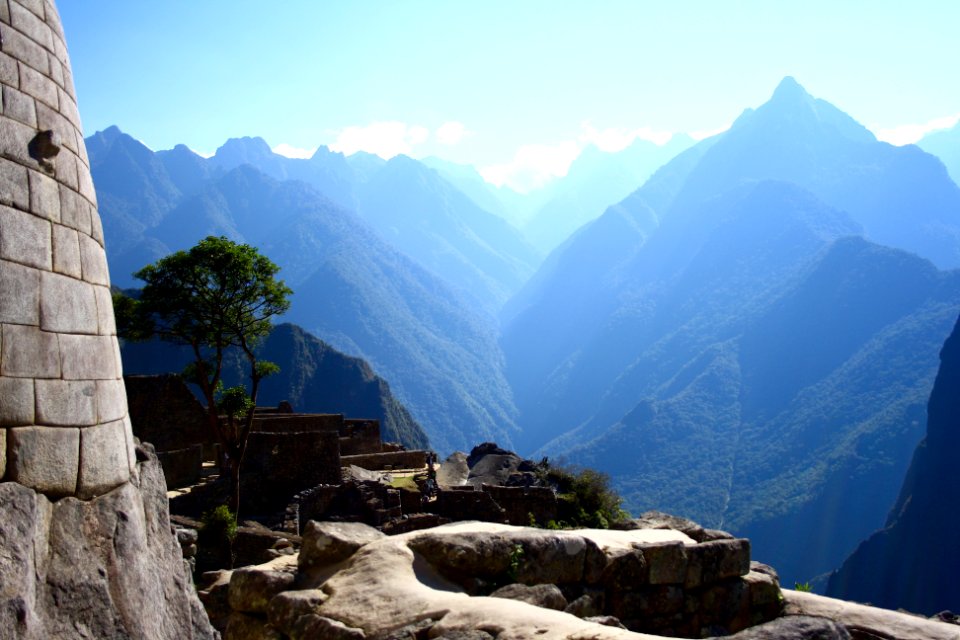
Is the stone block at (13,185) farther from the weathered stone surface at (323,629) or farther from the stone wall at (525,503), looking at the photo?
the stone wall at (525,503)

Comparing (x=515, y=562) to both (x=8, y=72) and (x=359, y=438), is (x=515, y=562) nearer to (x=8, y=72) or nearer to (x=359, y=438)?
(x=8, y=72)

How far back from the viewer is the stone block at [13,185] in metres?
4.97

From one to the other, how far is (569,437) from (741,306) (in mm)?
46493

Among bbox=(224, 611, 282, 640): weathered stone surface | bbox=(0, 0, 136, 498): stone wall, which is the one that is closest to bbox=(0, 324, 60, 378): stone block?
bbox=(0, 0, 136, 498): stone wall

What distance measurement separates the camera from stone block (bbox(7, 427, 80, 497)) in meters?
4.71

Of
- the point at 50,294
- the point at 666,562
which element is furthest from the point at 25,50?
the point at 666,562

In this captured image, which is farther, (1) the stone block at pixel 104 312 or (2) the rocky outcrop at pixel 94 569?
(1) the stone block at pixel 104 312

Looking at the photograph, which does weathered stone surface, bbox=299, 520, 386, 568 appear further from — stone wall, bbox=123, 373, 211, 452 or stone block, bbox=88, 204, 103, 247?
stone wall, bbox=123, 373, 211, 452

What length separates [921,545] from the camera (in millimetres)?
70938

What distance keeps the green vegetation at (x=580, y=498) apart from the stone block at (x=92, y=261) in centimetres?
1732

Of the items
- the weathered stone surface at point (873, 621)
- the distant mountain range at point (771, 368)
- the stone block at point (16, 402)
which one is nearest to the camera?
the stone block at point (16, 402)

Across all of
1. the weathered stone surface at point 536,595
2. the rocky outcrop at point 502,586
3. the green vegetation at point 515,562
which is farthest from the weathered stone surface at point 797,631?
the green vegetation at point 515,562

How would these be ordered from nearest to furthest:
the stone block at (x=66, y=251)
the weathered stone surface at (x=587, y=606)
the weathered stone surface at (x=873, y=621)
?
the stone block at (x=66, y=251) → the weathered stone surface at (x=587, y=606) → the weathered stone surface at (x=873, y=621)

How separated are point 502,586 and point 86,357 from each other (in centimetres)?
371
